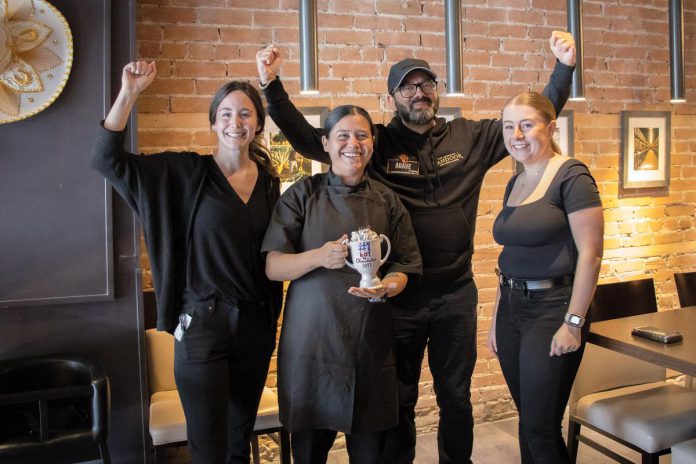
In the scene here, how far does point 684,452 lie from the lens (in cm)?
225

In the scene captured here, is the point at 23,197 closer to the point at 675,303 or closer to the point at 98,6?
the point at 98,6

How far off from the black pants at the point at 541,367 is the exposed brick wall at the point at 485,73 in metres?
1.49

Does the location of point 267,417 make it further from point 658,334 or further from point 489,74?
point 489,74

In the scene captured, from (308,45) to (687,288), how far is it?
254 centimetres

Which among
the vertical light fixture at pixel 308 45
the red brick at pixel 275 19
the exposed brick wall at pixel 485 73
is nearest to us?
the vertical light fixture at pixel 308 45

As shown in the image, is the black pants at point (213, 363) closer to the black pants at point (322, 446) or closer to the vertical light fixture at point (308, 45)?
the black pants at point (322, 446)

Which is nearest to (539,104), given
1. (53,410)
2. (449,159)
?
(449,159)

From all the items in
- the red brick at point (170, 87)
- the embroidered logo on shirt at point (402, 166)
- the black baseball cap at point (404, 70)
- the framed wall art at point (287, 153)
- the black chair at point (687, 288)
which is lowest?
the black chair at point (687, 288)

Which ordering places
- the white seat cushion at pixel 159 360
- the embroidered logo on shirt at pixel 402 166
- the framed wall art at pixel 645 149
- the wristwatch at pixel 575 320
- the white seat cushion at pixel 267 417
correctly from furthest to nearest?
the framed wall art at pixel 645 149
the white seat cushion at pixel 159 360
the white seat cushion at pixel 267 417
the embroidered logo on shirt at pixel 402 166
the wristwatch at pixel 575 320

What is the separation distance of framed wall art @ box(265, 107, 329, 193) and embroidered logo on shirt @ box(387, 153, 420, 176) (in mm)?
967

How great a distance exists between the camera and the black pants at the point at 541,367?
209 cm

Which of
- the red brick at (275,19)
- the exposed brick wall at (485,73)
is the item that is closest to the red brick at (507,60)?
the exposed brick wall at (485,73)

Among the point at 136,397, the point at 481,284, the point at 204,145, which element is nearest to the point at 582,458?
the point at 481,284

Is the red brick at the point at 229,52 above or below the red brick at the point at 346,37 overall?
below
